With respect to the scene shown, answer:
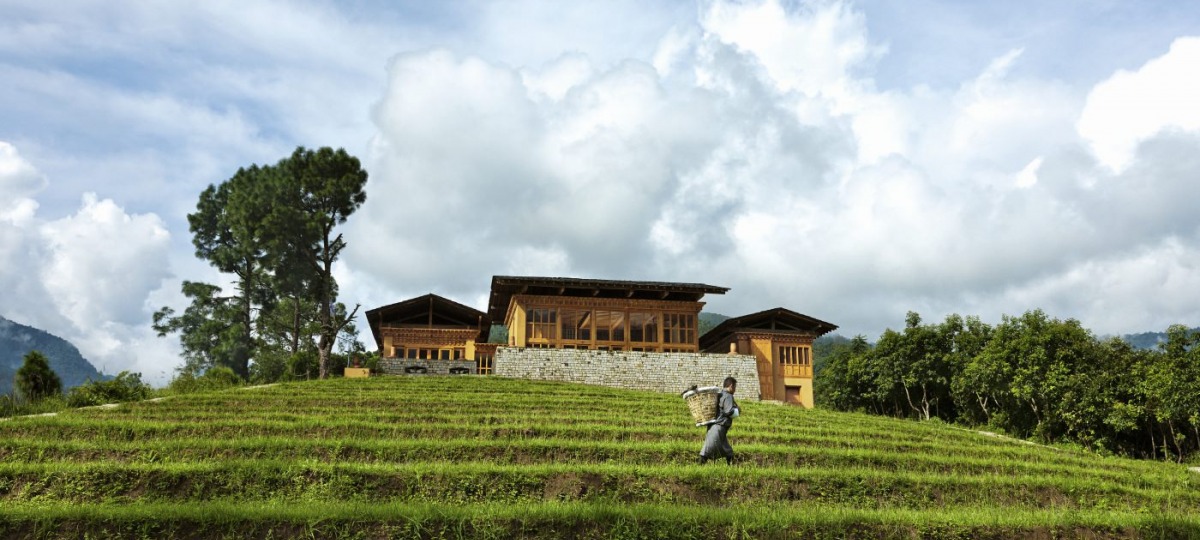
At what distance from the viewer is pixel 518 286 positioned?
133 feet

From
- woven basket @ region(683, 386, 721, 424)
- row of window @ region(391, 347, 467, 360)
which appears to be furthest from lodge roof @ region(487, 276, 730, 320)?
woven basket @ region(683, 386, 721, 424)

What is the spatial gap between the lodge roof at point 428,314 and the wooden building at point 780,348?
1571 cm

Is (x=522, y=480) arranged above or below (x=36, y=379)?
below

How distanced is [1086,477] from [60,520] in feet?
59.0

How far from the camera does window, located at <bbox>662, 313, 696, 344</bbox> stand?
41000mm

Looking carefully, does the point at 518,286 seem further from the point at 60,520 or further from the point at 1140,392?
the point at 60,520

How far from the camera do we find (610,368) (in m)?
36.6

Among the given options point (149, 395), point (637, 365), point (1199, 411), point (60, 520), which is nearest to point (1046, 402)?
point (1199, 411)

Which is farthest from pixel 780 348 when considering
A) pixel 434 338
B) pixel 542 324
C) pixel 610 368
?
pixel 434 338

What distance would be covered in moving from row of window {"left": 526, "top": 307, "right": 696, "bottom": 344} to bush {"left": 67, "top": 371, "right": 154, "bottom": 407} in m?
19.3

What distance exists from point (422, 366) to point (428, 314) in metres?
6.92

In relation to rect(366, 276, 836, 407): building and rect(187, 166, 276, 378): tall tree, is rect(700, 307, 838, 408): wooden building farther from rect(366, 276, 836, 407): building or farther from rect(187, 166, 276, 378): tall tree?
rect(187, 166, 276, 378): tall tree

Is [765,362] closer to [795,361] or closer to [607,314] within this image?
[795,361]

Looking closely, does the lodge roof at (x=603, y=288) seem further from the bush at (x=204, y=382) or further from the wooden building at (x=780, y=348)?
the bush at (x=204, y=382)
